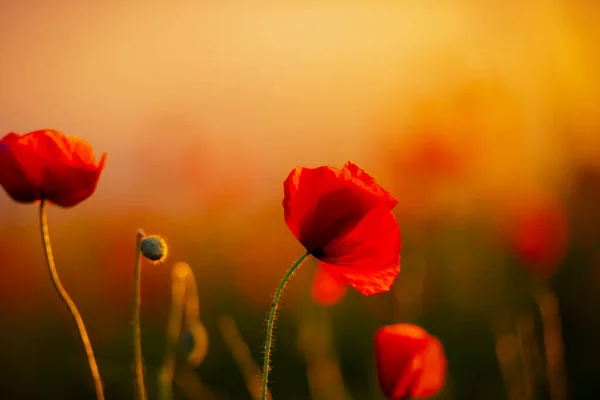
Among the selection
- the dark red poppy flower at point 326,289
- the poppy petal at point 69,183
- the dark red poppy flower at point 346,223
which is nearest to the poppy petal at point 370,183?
the dark red poppy flower at point 346,223

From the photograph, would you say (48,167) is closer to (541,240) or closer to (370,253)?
(370,253)

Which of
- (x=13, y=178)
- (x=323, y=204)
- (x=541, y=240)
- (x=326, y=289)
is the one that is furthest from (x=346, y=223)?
(x=541, y=240)

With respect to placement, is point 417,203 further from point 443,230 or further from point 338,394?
point 338,394

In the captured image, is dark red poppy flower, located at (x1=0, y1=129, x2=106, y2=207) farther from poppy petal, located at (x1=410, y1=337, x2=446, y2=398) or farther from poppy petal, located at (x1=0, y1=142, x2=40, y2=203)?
poppy petal, located at (x1=410, y1=337, x2=446, y2=398)

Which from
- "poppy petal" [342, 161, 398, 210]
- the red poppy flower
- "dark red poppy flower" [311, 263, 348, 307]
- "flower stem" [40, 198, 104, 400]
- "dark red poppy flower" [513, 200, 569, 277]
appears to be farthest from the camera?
"dark red poppy flower" [513, 200, 569, 277]

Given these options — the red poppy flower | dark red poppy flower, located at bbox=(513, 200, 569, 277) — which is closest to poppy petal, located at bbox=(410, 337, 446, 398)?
the red poppy flower

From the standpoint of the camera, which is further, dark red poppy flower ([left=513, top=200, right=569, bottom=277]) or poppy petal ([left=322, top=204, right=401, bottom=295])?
dark red poppy flower ([left=513, top=200, right=569, bottom=277])

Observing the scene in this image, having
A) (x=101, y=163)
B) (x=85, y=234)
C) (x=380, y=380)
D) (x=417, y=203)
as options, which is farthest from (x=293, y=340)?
(x=101, y=163)
